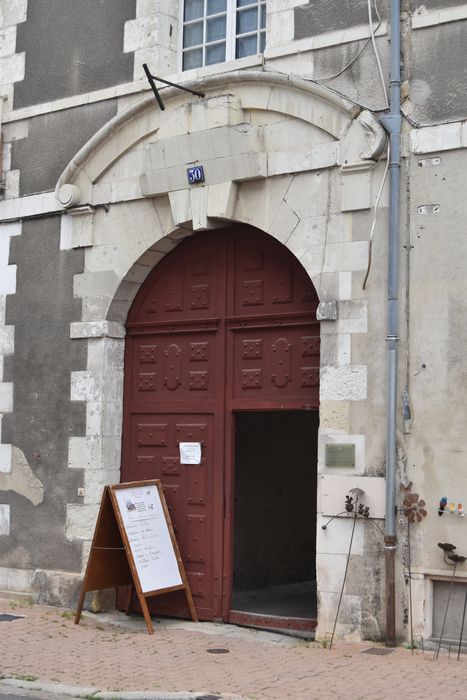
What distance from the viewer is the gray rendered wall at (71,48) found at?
29.6 ft

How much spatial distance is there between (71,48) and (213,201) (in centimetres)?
237

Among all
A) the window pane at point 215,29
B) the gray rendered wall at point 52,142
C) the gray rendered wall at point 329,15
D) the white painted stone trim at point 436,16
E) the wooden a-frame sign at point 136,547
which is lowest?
the wooden a-frame sign at point 136,547

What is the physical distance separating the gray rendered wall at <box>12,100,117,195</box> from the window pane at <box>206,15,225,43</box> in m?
1.02

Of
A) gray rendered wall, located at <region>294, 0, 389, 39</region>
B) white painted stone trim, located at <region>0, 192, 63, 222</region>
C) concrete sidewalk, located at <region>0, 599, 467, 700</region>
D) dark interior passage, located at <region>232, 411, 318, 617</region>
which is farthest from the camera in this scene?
dark interior passage, located at <region>232, 411, 318, 617</region>

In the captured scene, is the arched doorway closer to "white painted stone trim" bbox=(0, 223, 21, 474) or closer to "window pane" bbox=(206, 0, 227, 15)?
"white painted stone trim" bbox=(0, 223, 21, 474)

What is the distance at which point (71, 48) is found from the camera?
9312mm

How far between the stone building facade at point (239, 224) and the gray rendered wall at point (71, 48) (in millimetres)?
18

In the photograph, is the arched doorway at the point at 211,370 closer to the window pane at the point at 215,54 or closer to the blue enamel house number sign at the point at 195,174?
the blue enamel house number sign at the point at 195,174

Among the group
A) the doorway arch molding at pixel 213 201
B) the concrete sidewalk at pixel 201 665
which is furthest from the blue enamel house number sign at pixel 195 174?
the concrete sidewalk at pixel 201 665

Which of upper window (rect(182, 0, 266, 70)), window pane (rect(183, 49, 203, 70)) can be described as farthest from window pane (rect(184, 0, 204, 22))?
window pane (rect(183, 49, 203, 70))

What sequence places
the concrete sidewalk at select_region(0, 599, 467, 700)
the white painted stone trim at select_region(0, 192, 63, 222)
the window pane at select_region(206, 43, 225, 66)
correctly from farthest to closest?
the white painted stone trim at select_region(0, 192, 63, 222), the window pane at select_region(206, 43, 225, 66), the concrete sidewalk at select_region(0, 599, 467, 700)

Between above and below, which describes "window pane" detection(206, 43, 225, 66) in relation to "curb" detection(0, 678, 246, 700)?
above

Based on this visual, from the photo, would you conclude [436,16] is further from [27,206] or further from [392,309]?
[27,206]

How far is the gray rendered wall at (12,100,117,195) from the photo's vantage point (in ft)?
29.8
